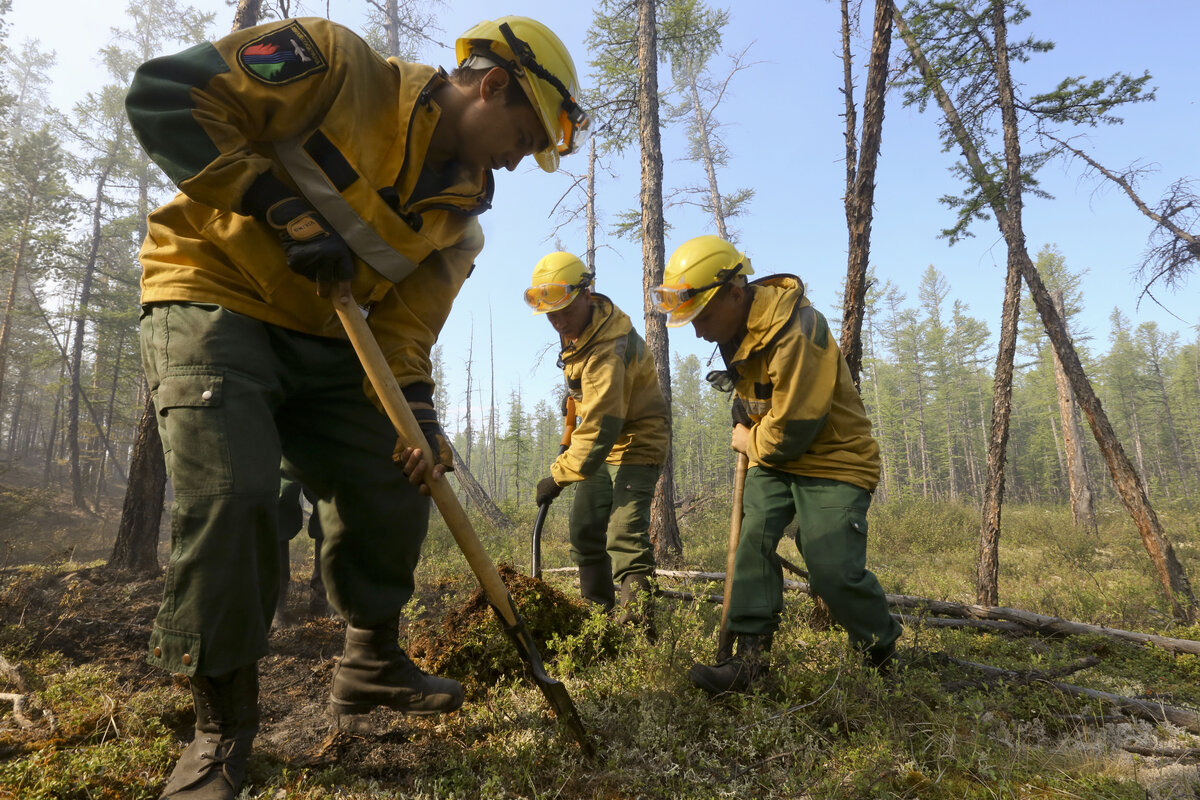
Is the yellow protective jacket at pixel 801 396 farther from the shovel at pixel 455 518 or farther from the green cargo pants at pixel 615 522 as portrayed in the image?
the shovel at pixel 455 518

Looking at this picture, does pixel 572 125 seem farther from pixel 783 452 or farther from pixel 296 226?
pixel 783 452

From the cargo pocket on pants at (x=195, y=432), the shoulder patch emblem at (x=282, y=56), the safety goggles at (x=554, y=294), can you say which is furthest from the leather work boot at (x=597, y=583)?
the shoulder patch emblem at (x=282, y=56)

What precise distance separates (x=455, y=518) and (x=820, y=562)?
1960mm

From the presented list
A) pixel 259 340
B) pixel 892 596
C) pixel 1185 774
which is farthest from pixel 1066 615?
pixel 259 340

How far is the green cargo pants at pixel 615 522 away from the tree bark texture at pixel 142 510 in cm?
440

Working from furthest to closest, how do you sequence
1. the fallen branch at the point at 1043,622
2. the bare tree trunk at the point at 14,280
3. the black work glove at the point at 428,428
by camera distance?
the bare tree trunk at the point at 14,280 < the fallen branch at the point at 1043,622 < the black work glove at the point at 428,428

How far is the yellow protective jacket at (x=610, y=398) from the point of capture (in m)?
3.98

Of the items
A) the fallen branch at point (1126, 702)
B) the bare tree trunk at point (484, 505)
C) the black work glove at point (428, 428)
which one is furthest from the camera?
the bare tree trunk at point (484, 505)

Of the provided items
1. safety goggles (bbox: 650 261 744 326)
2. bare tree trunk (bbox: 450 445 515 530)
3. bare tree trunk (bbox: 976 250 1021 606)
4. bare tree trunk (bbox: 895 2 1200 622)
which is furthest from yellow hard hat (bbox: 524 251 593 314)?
bare tree trunk (bbox: 450 445 515 530)

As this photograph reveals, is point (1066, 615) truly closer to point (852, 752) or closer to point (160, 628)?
point (852, 752)

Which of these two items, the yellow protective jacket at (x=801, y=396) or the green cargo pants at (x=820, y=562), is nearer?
the green cargo pants at (x=820, y=562)

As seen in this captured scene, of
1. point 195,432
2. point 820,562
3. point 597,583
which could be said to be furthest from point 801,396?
point 195,432

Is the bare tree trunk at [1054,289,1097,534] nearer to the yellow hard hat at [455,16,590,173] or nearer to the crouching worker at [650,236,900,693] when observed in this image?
the crouching worker at [650,236,900,693]

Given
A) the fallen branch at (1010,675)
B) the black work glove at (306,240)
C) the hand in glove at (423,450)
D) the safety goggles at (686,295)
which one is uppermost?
the safety goggles at (686,295)
